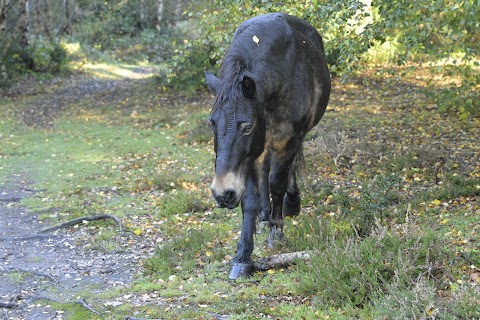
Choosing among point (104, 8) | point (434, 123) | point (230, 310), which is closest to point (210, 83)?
point (230, 310)

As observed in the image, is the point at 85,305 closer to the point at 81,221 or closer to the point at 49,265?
the point at 49,265

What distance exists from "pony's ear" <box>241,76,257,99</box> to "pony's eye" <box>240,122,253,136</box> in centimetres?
24

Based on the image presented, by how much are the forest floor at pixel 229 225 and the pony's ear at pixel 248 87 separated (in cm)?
139

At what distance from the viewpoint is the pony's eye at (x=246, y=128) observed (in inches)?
199

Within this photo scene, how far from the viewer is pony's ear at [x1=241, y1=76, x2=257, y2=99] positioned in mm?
5043

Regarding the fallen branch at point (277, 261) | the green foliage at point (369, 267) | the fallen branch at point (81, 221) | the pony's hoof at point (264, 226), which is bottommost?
the fallen branch at point (81, 221)

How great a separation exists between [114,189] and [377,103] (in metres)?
7.71

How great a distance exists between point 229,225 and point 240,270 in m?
1.91

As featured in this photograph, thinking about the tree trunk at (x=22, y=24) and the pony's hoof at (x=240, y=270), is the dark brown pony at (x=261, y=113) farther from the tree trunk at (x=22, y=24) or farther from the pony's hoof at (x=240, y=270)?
the tree trunk at (x=22, y=24)

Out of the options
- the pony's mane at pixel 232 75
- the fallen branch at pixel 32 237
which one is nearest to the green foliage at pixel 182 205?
the fallen branch at pixel 32 237

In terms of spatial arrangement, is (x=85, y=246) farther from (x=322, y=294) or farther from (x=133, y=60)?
(x=133, y=60)

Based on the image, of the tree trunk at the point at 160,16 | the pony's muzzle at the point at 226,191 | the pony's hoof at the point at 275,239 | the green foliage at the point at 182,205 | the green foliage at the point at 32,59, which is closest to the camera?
the pony's muzzle at the point at 226,191

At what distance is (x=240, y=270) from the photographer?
5.52 meters

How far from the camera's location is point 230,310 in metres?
4.83
